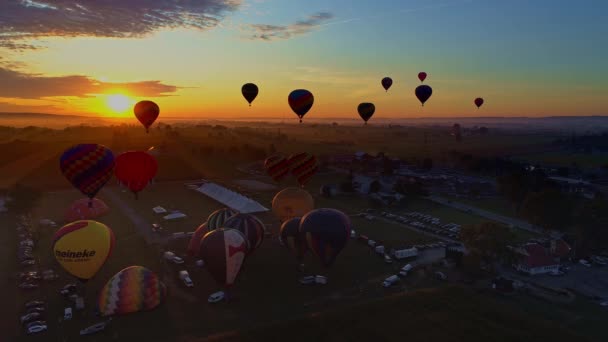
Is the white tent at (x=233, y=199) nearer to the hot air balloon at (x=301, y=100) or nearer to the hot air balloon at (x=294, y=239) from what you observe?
the hot air balloon at (x=301, y=100)

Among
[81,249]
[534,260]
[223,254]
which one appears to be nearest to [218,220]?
[223,254]

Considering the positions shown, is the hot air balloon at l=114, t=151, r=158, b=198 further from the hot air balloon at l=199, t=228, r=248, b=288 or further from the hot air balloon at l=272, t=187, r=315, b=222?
the hot air balloon at l=272, t=187, r=315, b=222

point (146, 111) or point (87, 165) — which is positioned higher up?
point (146, 111)

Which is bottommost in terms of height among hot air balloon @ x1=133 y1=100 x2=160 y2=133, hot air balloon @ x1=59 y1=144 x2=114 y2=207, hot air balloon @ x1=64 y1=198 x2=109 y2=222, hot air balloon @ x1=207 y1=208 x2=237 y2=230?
hot air balloon @ x1=64 y1=198 x2=109 y2=222

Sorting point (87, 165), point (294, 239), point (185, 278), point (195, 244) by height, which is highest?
point (87, 165)

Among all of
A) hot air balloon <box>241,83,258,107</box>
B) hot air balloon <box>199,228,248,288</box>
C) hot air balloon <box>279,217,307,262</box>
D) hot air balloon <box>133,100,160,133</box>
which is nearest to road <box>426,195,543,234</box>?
hot air balloon <box>279,217,307,262</box>

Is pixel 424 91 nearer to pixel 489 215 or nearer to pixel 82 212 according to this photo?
pixel 489 215
